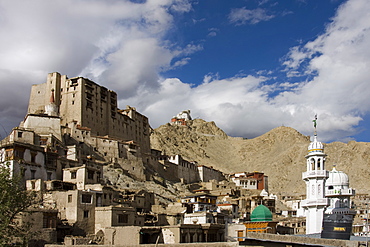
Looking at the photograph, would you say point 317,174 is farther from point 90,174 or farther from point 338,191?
point 90,174

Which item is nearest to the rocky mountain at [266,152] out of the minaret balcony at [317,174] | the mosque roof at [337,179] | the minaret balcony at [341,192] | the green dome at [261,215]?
the mosque roof at [337,179]

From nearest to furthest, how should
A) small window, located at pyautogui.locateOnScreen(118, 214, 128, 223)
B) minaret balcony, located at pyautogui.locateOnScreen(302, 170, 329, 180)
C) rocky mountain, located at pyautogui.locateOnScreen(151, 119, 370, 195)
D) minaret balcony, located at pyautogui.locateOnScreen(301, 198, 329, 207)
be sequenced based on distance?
small window, located at pyautogui.locateOnScreen(118, 214, 128, 223) → minaret balcony, located at pyautogui.locateOnScreen(301, 198, 329, 207) → minaret balcony, located at pyautogui.locateOnScreen(302, 170, 329, 180) → rocky mountain, located at pyautogui.locateOnScreen(151, 119, 370, 195)

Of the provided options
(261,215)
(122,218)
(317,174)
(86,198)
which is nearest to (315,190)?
(317,174)

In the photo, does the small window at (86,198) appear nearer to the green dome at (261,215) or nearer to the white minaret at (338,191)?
the green dome at (261,215)

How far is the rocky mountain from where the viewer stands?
4934 inches

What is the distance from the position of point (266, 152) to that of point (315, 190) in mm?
111744

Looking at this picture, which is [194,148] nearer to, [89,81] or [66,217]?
[89,81]

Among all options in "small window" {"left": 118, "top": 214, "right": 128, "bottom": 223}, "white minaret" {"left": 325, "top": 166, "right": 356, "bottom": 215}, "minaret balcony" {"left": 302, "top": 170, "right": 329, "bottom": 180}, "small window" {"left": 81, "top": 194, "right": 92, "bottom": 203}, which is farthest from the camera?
"white minaret" {"left": 325, "top": 166, "right": 356, "bottom": 215}

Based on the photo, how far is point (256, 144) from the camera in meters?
162

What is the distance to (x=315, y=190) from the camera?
44781 millimetres

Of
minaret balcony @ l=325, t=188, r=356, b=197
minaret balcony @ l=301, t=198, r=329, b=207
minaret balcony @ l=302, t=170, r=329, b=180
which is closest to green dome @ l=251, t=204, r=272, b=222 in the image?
minaret balcony @ l=301, t=198, r=329, b=207

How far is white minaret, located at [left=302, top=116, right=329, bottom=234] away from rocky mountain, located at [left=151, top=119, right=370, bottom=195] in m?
68.0

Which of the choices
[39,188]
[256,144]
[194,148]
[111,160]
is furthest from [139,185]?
[256,144]

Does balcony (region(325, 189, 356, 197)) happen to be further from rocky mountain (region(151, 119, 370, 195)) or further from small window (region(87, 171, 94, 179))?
rocky mountain (region(151, 119, 370, 195))
